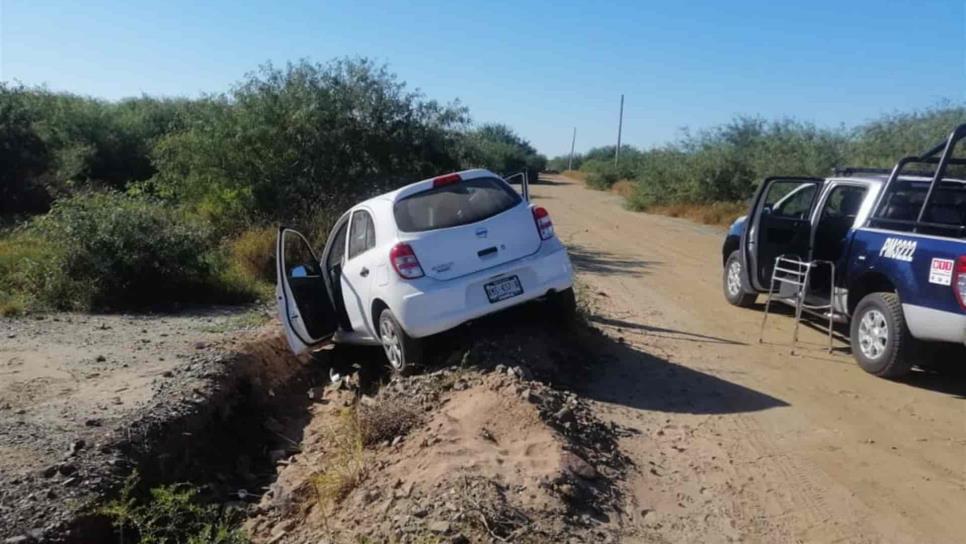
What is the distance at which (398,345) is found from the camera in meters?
7.32

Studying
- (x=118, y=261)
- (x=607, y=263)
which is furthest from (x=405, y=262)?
(x=607, y=263)

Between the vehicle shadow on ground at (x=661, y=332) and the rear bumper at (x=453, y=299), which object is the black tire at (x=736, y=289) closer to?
the vehicle shadow on ground at (x=661, y=332)

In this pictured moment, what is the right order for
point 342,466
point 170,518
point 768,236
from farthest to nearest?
point 768,236
point 342,466
point 170,518

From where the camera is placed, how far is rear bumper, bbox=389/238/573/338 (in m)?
6.98

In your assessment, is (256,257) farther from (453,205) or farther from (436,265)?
(436,265)

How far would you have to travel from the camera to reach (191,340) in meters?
9.46

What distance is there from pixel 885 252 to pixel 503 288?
353cm

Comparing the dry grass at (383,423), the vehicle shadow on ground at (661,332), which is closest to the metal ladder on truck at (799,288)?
the vehicle shadow on ground at (661,332)

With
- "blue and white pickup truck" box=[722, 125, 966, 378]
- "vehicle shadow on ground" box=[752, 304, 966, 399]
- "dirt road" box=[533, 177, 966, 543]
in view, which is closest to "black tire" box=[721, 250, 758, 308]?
"blue and white pickup truck" box=[722, 125, 966, 378]

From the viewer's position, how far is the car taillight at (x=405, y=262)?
7.04m

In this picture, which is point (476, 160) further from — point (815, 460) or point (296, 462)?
point (815, 460)

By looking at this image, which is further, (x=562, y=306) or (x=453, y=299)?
(x=562, y=306)

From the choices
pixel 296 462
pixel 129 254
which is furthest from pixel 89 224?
pixel 296 462

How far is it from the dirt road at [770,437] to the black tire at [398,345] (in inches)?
61.6
